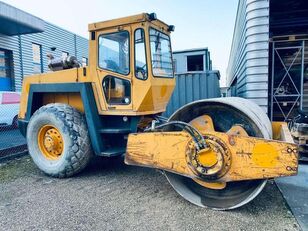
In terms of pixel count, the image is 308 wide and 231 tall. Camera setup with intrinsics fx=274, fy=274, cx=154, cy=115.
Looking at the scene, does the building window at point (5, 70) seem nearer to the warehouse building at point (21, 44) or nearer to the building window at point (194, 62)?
the warehouse building at point (21, 44)

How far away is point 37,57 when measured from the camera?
48.7ft

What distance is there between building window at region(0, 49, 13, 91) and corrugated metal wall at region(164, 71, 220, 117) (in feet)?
29.7

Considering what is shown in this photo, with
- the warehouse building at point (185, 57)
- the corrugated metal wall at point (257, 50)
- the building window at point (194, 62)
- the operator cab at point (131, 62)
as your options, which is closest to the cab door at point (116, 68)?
the operator cab at point (131, 62)

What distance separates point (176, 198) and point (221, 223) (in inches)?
31.3

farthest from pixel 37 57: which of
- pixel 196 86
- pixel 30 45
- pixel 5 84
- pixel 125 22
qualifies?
pixel 125 22

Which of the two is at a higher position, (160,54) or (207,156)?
(160,54)

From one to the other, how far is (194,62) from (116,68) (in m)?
7.34

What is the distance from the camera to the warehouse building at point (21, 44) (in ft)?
36.7

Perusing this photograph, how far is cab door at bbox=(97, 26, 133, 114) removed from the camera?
4.21 metres

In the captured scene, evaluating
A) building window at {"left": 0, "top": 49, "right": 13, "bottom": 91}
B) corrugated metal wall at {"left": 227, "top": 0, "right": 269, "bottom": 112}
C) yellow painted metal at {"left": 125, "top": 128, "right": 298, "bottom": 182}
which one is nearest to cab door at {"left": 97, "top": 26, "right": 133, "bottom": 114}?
yellow painted metal at {"left": 125, "top": 128, "right": 298, "bottom": 182}

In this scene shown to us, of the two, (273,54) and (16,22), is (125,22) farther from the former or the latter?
(16,22)

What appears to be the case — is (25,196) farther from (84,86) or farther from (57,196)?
(84,86)

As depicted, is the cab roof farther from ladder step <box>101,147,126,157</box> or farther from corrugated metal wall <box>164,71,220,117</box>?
corrugated metal wall <box>164,71,220,117</box>

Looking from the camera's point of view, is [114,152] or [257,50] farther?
[257,50]
